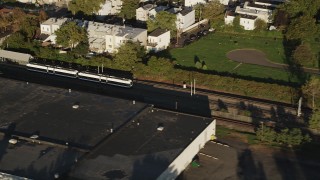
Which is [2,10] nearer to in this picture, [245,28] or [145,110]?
[245,28]

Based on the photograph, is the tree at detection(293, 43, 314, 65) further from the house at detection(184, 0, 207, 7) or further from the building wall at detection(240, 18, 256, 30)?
the house at detection(184, 0, 207, 7)

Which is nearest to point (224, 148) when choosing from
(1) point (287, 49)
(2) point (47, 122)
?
(2) point (47, 122)

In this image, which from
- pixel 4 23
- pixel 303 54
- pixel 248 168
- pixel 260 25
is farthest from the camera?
pixel 260 25

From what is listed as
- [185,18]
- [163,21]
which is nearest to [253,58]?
[163,21]

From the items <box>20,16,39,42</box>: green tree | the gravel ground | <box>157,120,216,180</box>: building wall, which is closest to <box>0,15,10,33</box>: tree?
<box>20,16,39,42</box>: green tree

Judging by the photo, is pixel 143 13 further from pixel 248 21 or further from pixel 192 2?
pixel 248 21

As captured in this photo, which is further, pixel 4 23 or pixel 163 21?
pixel 4 23
